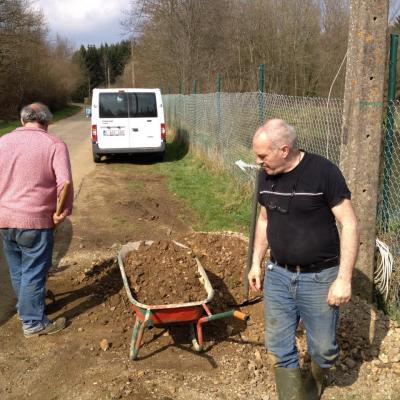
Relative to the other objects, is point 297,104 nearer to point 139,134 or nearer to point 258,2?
point 139,134

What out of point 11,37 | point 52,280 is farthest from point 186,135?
point 11,37

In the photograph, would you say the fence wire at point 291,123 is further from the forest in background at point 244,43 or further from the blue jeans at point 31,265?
the forest in background at point 244,43

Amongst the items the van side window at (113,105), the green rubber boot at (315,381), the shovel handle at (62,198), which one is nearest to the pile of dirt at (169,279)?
the shovel handle at (62,198)

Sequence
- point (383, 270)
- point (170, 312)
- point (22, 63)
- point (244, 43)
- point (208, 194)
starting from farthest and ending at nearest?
point (22, 63)
point (244, 43)
point (208, 194)
point (383, 270)
point (170, 312)

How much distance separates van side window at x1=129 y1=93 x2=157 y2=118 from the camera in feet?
46.2

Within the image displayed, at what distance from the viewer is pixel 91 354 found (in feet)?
13.2

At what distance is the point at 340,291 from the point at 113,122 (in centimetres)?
1203

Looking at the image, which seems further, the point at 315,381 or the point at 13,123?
the point at 13,123

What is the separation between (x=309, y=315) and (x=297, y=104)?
481 centimetres

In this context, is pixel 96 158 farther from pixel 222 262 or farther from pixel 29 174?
pixel 29 174

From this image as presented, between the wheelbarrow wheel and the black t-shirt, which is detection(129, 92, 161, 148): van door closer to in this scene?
the wheelbarrow wheel

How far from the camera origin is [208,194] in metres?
10.0

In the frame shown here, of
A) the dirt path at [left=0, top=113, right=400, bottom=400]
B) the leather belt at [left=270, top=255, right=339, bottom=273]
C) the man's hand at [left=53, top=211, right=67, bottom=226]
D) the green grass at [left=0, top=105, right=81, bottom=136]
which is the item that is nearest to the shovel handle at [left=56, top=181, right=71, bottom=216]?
the man's hand at [left=53, top=211, right=67, bottom=226]

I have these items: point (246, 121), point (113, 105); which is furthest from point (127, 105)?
point (246, 121)
